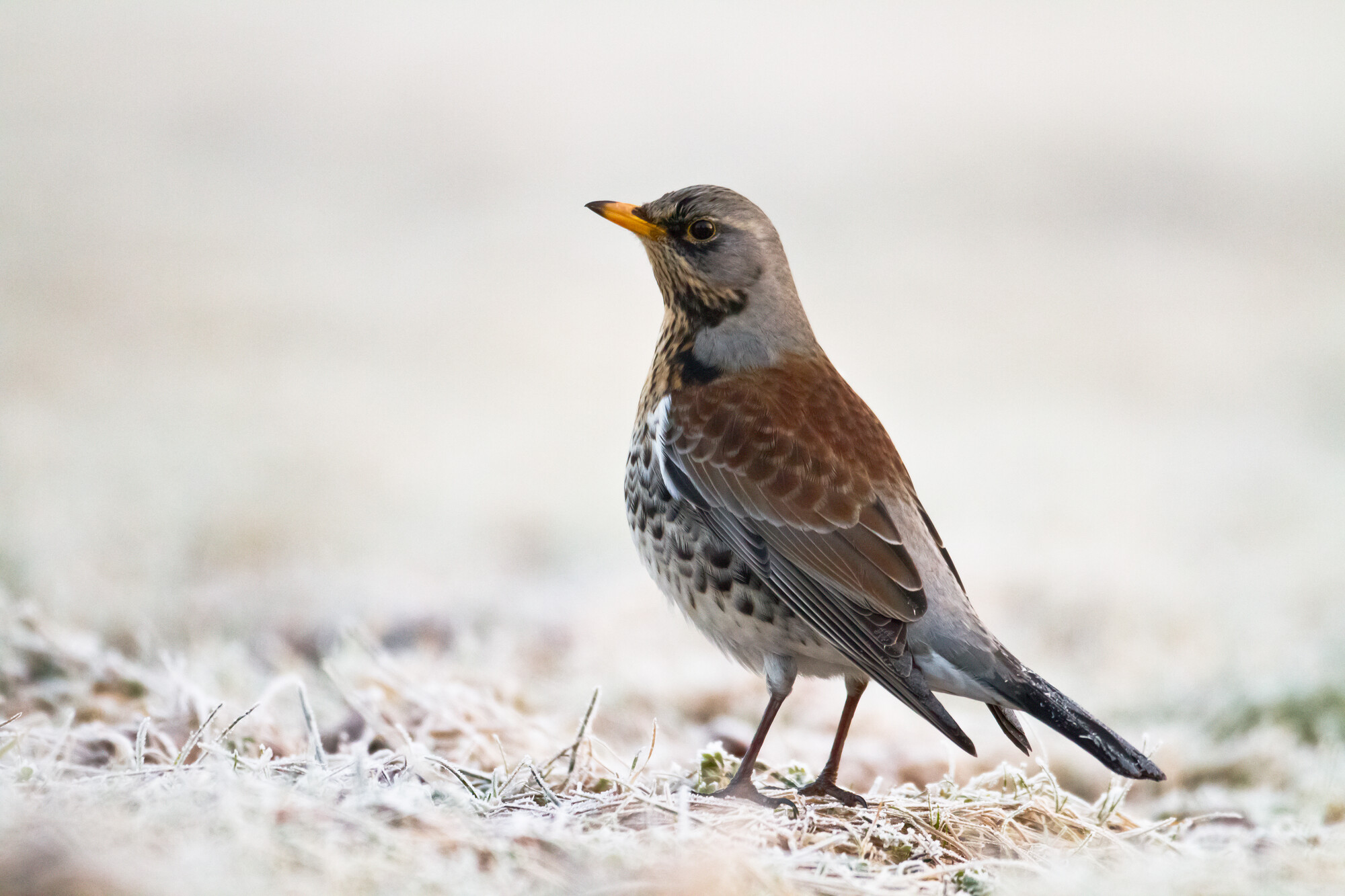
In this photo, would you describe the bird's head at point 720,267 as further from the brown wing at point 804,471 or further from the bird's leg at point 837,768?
the bird's leg at point 837,768

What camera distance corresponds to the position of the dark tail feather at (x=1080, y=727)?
3922 mm

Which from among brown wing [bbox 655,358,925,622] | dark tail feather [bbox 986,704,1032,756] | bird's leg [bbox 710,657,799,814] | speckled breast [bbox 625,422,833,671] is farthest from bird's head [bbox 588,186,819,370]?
dark tail feather [bbox 986,704,1032,756]

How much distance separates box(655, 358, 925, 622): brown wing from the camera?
14.6ft

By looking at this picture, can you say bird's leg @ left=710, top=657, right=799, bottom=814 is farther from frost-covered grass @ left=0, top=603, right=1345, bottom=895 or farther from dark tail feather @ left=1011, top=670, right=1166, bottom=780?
dark tail feather @ left=1011, top=670, right=1166, bottom=780

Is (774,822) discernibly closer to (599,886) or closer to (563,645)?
(599,886)

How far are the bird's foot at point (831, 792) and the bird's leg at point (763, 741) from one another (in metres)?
0.18

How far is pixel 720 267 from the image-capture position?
17.5 feet

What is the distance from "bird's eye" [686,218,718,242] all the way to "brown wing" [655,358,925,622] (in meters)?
0.63

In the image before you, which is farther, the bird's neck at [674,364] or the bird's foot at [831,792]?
the bird's neck at [674,364]

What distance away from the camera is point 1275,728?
6277mm

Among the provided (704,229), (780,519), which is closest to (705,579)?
(780,519)

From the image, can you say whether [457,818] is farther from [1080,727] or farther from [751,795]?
[1080,727]

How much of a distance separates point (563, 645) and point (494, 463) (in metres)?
4.30

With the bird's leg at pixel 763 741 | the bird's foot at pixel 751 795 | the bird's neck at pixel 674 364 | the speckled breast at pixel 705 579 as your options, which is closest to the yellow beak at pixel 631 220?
the bird's neck at pixel 674 364
